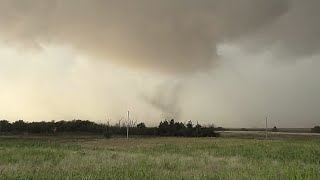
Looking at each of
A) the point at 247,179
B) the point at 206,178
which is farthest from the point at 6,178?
the point at 247,179

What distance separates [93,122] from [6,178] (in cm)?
14487

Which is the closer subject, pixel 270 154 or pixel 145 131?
pixel 270 154

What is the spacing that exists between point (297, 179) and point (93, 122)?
146 m

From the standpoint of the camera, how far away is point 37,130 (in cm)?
14275

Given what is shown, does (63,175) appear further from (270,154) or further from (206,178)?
(270,154)

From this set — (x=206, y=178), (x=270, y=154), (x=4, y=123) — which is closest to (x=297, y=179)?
(x=206, y=178)

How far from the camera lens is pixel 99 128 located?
155 meters

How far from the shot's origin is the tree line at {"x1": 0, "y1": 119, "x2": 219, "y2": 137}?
14025cm

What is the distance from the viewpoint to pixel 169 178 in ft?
64.5

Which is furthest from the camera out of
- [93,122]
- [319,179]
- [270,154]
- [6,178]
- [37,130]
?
[93,122]

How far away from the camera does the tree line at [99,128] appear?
140250mm

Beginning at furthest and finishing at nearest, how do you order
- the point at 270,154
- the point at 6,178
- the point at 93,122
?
the point at 93,122 → the point at 270,154 → the point at 6,178

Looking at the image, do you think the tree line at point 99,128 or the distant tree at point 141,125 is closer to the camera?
the tree line at point 99,128

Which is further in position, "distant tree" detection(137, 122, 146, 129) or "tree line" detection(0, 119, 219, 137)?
"distant tree" detection(137, 122, 146, 129)
